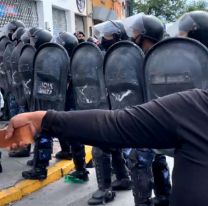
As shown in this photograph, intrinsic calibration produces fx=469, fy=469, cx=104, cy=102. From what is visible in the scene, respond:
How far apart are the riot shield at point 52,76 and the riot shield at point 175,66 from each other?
1.39m

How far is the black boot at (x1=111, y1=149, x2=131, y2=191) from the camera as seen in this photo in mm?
4867

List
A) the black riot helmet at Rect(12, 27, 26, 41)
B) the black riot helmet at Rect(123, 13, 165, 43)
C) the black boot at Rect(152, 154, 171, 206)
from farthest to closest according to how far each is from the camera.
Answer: the black riot helmet at Rect(12, 27, 26, 41) < the black boot at Rect(152, 154, 171, 206) < the black riot helmet at Rect(123, 13, 165, 43)

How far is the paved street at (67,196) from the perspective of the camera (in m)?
4.56

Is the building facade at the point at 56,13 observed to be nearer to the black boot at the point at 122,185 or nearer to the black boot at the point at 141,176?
the black boot at the point at 122,185

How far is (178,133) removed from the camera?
4.61 ft

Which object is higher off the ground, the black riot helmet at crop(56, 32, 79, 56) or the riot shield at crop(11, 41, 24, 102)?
the black riot helmet at crop(56, 32, 79, 56)

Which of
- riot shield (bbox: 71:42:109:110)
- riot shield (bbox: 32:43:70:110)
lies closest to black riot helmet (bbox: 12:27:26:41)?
riot shield (bbox: 32:43:70:110)

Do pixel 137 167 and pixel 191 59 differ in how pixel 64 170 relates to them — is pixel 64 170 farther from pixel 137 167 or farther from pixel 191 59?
pixel 191 59

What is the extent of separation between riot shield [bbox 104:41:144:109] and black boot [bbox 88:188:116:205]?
101 centimetres

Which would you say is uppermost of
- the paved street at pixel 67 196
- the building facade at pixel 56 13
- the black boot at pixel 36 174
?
the building facade at pixel 56 13

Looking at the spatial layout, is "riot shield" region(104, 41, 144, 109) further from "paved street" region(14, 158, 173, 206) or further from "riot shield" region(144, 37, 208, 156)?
"paved street" region(14, 158, 173, 206)

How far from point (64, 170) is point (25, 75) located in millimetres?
1239

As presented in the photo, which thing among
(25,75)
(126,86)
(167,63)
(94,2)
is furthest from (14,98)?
(94,2)

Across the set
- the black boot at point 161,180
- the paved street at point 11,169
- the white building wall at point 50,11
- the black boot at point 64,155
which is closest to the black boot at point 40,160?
the paved street at point 11,169
